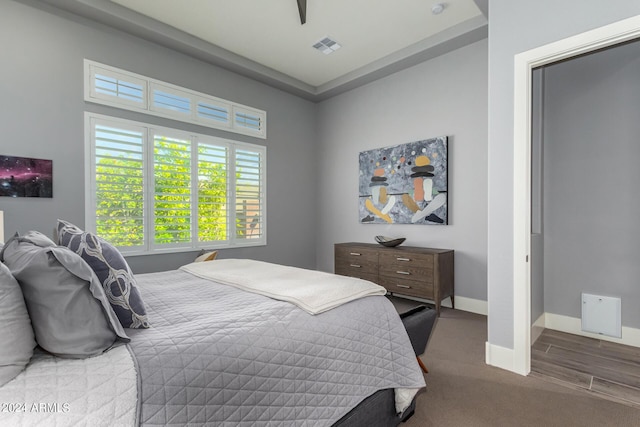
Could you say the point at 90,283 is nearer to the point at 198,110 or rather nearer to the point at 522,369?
the point at 522,369

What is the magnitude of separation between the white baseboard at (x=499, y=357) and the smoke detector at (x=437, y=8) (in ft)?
9.95

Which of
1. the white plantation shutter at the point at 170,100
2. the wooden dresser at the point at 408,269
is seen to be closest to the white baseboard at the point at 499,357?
the wooden dresser at the point at 408,269

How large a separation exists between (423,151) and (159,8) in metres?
3.20

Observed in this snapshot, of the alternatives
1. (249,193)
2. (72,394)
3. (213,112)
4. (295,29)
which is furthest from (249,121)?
(72,394)

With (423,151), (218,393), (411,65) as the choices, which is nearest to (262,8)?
(411,65)

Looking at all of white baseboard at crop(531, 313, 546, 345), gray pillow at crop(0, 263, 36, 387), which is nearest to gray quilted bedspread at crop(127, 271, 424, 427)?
gray pillow at crop(0, 263, 36, 387)

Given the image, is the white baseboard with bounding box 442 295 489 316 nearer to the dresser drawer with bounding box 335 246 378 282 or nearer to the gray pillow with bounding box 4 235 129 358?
the dresser drawer with bounding box 335 246 378 282

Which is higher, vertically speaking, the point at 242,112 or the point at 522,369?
the point at 242,112

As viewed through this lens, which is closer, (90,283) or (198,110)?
(90,283)

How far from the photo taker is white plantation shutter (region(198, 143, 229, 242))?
3.92 meters

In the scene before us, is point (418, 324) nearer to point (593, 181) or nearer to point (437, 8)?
point (593, 181)

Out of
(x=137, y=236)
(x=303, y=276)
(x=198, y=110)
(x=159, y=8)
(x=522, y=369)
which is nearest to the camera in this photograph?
(x=303, y=276)

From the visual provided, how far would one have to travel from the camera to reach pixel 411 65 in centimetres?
411

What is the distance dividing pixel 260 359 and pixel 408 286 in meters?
2.75
